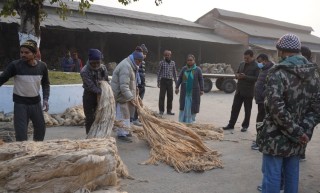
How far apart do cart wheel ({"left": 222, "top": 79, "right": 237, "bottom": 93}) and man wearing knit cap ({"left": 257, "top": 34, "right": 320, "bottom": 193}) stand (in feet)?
43.3

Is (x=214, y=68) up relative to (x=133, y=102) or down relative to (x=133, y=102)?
up

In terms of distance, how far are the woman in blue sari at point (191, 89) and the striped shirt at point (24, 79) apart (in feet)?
13.2

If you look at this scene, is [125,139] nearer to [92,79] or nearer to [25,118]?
[92,79]

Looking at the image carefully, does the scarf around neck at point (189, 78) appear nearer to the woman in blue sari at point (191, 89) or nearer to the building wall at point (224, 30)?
the woman in blue sari at point (191, 89)

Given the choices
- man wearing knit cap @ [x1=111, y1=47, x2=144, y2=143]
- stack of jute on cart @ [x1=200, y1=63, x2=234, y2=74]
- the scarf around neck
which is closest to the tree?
the scarf around neck

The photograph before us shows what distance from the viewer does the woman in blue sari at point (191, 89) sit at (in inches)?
301

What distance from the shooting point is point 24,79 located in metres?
4.12

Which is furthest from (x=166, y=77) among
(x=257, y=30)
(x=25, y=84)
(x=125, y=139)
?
(x=257, y=30)

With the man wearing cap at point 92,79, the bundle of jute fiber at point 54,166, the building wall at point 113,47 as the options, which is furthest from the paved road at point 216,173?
the building wall at point 113,47

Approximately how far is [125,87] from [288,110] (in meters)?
3.28

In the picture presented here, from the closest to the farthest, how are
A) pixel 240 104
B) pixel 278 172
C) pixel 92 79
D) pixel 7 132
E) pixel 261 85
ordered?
1. pixel 278 172
2. pixel 92 79
3. pixel 7 132
4. pixel 261 85
5. pixel 240 104

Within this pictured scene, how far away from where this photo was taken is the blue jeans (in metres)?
3.19

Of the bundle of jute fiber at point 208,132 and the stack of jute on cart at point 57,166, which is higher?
the stack of jute on cart at point 57,166

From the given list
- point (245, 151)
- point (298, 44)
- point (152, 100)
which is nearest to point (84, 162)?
point (298, 44)
